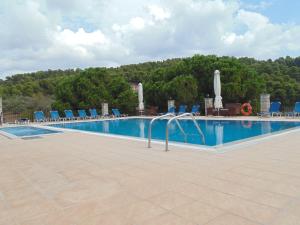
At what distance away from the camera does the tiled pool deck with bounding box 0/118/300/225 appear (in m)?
2.45

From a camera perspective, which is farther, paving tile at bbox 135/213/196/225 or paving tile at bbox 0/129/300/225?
paving tile at bbox 0/129/300/225

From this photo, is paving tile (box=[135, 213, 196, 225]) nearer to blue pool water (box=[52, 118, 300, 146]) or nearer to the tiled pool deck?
the tiled pool deck

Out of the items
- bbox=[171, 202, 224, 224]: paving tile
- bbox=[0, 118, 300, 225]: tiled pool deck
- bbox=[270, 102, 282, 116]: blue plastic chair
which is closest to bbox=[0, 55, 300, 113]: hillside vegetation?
bbox=[270, 102, 282, 116]: blue plastic chair

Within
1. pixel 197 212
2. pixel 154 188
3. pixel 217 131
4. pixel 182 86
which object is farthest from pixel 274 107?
pixel 197 212

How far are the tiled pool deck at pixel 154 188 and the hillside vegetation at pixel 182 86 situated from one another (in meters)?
13.4

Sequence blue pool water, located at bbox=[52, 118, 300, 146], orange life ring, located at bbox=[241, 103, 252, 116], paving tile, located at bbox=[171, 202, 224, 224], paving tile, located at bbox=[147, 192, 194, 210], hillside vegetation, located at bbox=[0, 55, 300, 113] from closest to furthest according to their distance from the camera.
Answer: paving tile, located at bbox=[171, 202, 224, 224]
paving tile, located at bbox=[147, 192, 194, 210]
blue pool water, located at bbox=[52, 118, 300, 146]
orange life ring, located at bbox=[241, 103, 252, 116]
hillside vegetation, located at bbox=[0, 55, 300, 113]

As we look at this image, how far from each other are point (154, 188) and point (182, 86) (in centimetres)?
1553

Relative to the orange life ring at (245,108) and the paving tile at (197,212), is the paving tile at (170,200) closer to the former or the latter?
the paving tile at (197,212)

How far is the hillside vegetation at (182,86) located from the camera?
18.4 m

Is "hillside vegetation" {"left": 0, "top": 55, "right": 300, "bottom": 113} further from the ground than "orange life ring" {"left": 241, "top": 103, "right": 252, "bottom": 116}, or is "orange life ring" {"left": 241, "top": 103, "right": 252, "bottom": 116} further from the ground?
"hillside vegetation" {"left": 0, "top": 55, "right": 300, "bottom": 113}

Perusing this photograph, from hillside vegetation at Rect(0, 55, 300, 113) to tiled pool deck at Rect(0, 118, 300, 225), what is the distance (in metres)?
13.4

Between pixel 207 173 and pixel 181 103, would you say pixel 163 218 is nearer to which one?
pixel 207 173

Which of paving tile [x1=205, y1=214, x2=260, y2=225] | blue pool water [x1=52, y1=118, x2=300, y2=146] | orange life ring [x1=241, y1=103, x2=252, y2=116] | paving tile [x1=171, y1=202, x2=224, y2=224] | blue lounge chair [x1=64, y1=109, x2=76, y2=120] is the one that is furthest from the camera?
blue lounge chair [x1=64, y1=109, x2=76, y2=120]

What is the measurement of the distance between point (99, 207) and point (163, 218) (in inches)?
28.0
